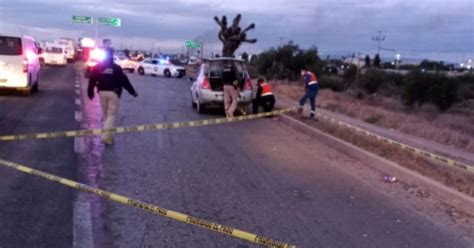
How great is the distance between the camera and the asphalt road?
5.93 m

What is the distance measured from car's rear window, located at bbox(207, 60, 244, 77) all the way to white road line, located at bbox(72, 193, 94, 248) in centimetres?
1238

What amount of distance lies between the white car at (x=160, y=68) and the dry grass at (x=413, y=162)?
3392 centimetres

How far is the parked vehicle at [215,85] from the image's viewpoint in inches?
727

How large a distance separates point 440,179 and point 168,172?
425 cm

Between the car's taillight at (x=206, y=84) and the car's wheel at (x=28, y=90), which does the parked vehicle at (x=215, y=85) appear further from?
the car's wheel at (x=28, y=90)

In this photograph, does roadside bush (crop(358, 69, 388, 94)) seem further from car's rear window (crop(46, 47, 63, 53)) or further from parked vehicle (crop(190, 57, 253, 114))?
parked vehicle (crop(190, 57, 253, 114))

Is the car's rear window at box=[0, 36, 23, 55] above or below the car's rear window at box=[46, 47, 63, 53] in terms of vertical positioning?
above

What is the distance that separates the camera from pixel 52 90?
23859 mm

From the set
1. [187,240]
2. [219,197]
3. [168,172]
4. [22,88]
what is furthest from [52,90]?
[187,240]

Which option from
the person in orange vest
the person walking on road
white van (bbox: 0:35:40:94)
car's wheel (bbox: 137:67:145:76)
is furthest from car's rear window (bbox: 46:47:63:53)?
the person walking on road

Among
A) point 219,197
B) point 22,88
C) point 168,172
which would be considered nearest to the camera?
point 219,197

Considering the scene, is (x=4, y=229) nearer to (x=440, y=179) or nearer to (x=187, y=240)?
(x=187, y=240)

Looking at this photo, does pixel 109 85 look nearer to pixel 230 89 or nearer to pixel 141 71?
pixel 230 89

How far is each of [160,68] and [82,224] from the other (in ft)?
141
